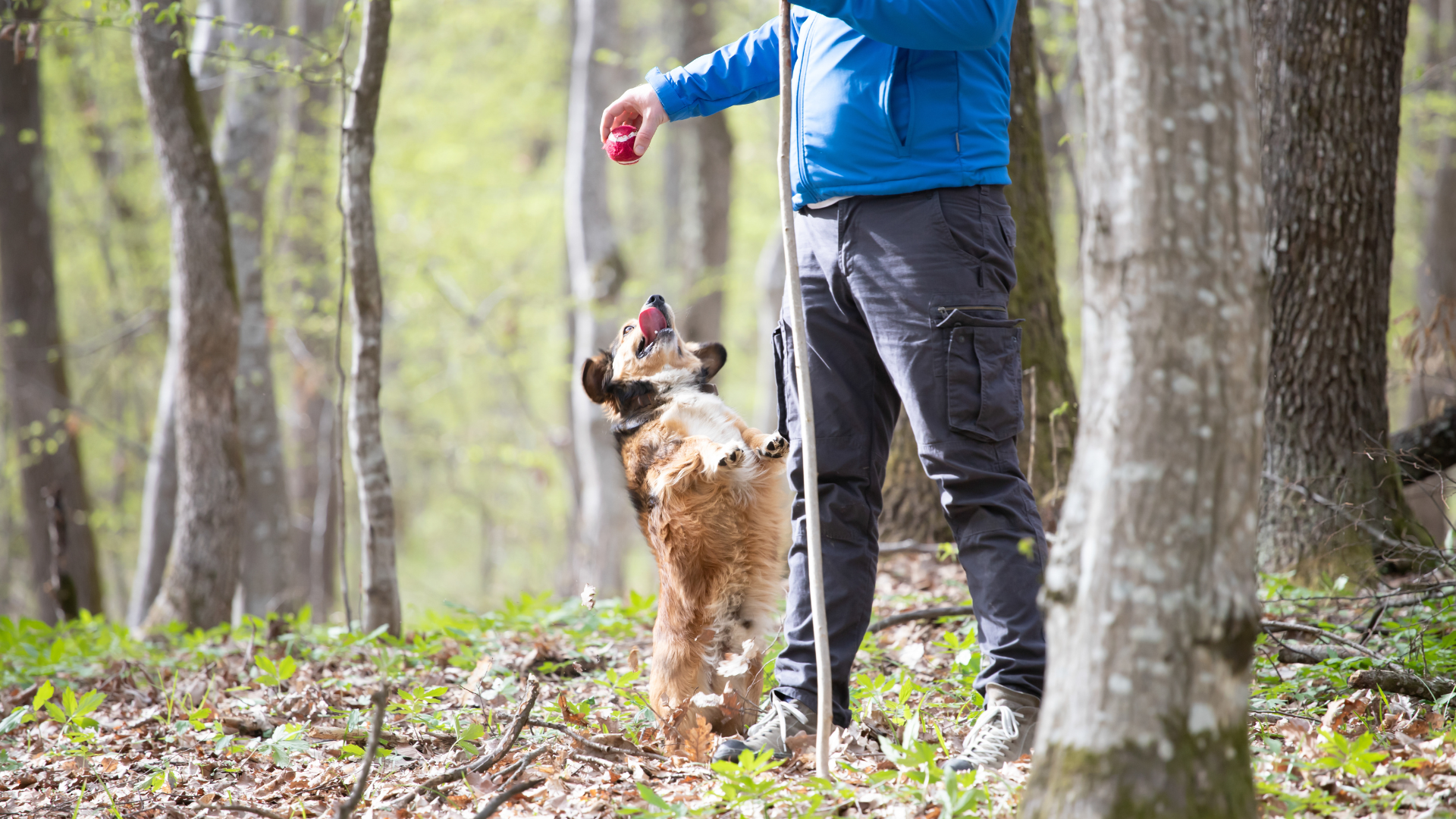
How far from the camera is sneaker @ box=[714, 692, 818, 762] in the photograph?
2.74 meters

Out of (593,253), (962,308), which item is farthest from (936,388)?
(593,253)

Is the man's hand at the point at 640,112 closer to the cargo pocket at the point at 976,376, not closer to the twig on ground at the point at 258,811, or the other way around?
the cargo pocket at the point at 976,376

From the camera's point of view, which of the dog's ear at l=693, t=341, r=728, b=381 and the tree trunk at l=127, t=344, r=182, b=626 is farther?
the tree trunk at l=127, t=344, r=182, b=626

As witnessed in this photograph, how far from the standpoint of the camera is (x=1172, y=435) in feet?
5.99

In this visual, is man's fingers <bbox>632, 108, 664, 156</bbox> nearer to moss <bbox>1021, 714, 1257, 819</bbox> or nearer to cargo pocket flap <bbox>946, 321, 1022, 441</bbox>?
cargo pocket flap <bbox>946, 321, 1022, 441</bbox>

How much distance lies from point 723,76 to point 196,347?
4.96 metres

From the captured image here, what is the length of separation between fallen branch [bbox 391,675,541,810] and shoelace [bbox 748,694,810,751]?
2.20 feet

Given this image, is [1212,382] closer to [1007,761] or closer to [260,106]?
[1007,761]

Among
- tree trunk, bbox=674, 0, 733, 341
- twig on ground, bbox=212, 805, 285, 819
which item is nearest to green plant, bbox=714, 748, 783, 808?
twig on ground, bbox=212, 805, 285, 819

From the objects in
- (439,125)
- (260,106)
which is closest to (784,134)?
(260,106)

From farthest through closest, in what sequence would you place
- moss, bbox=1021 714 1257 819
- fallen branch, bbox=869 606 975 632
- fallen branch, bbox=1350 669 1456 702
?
1. fallen branch, bbox=869 606 975 632
2. fallen branch, bbox=1350 669 1456 702
3. moss, bbox=1021 714 1257 819

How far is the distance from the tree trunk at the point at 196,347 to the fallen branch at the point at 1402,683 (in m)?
6.51

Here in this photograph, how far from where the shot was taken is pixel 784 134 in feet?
7.47

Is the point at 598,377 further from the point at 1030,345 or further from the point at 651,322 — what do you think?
the point at 1030,345
